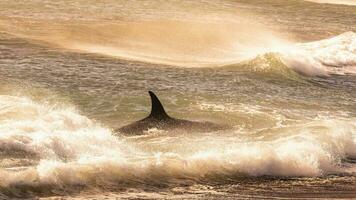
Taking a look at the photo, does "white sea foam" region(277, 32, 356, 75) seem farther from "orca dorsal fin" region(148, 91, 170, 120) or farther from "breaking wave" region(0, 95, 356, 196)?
"orca dorsal fin" region(148, 91, 170, 120)

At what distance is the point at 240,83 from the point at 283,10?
3299 centimetres

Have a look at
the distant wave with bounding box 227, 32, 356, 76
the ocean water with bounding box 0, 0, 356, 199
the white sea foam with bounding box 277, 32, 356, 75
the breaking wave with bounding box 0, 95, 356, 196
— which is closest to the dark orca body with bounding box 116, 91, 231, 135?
the ocean water with bounding box 0, 0, 356, 199

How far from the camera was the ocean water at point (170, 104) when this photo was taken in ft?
57.8

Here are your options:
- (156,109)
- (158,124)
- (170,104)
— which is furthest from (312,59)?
(158,124)

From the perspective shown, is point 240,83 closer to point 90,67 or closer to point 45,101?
point 90,67

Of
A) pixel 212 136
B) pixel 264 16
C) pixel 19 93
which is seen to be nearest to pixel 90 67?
pixel 19 93

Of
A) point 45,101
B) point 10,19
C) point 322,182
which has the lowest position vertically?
point 322,182

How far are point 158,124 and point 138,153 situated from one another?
278 cm

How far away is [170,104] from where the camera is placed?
26.9 meters

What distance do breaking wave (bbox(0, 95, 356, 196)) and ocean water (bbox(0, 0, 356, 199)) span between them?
0.04 meters

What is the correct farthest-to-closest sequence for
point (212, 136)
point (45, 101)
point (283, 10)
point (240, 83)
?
point (283, 10), point (240, 83), point (45, 101), point (212, 136)

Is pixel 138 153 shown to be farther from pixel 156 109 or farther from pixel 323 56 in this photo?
pixel 323 56

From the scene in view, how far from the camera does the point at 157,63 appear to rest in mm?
36094

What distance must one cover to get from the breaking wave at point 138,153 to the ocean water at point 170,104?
4 centimetres
